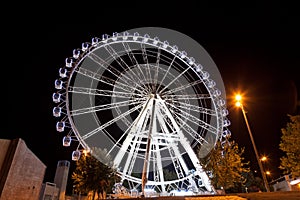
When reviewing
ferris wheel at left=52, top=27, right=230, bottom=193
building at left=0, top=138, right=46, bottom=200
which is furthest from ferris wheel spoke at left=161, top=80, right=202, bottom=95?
building at left=0, top=138, right=46, bottom=200

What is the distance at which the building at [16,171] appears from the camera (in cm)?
1022

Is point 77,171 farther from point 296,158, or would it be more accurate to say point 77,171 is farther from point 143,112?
point 296,158

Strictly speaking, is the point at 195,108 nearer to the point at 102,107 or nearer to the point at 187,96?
the point at 187,96

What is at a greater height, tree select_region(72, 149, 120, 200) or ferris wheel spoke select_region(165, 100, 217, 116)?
ferris wheel spoke select_region(165, 100, 217, 116)

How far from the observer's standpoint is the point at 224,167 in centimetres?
1546

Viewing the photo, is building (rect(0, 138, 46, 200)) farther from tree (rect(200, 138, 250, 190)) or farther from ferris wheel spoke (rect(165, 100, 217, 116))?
ferris wheel spoke (rect(165, 100, 217, 116))

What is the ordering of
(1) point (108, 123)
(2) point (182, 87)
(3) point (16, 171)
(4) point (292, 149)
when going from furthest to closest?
(2) point (182, 87) < (1) point (108, 123) < (4) point (292, 149) < (3) point (16, 171)

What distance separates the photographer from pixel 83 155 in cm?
1753

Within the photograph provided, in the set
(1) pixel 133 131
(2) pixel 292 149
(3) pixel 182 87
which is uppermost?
(3) pixel 182 87

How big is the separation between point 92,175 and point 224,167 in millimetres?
9319

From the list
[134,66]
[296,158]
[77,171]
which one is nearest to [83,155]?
[77,171]

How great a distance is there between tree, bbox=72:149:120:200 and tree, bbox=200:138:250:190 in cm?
737

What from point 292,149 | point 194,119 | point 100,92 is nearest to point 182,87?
point 194,119

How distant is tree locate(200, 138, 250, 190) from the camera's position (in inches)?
602
